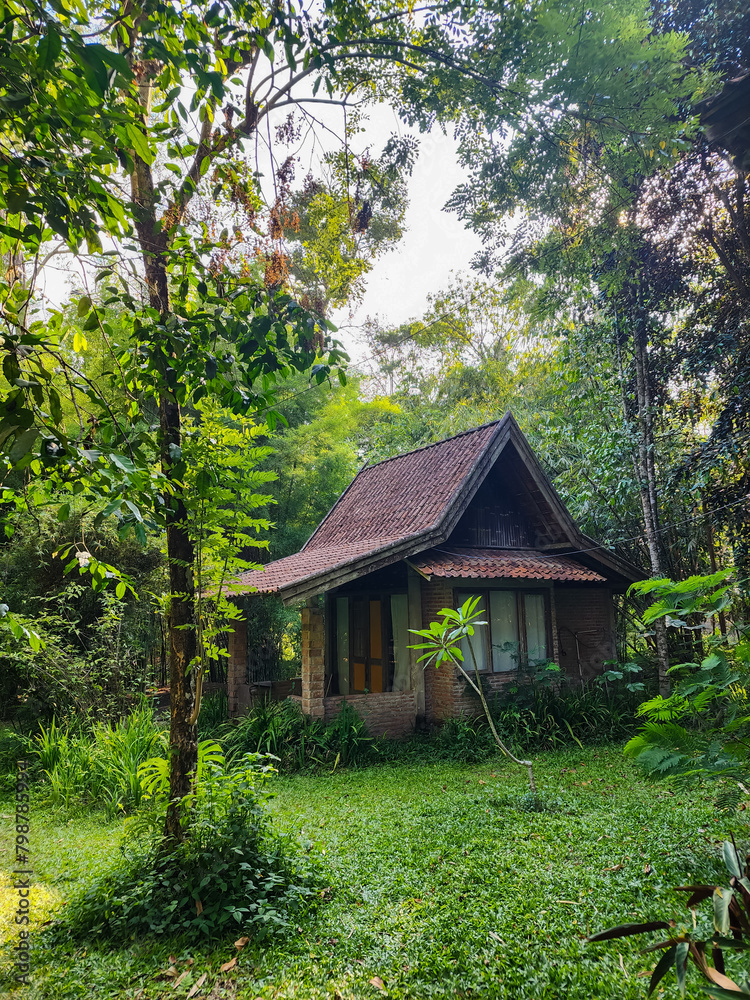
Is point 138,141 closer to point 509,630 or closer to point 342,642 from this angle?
point 509,630

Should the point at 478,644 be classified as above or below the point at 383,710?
above

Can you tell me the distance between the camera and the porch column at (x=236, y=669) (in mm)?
10062

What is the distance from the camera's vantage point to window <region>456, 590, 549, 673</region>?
960 cm

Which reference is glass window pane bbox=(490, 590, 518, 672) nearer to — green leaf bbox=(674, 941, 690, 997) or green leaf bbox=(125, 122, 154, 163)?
green leaf bbox=(674, 941, 690, 997)

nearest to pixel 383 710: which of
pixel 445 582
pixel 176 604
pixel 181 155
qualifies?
pixel 445 582

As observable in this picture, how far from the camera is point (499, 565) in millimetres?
9188

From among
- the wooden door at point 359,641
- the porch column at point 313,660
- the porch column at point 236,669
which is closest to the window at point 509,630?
the wooden door at point 359,641

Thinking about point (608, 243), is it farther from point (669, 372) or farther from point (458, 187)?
point (669, 372)

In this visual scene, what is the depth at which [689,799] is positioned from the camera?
Result: 233 inches

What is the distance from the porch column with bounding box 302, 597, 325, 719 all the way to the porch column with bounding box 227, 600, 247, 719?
2.18 metres

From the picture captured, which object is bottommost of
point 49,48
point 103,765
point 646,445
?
point 103,765

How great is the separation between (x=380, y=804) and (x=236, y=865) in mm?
2690

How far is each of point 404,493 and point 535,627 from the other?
346cm

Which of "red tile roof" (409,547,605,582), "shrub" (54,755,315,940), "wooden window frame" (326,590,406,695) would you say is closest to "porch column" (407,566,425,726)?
"wooden window frame" (326,590,406,695)
